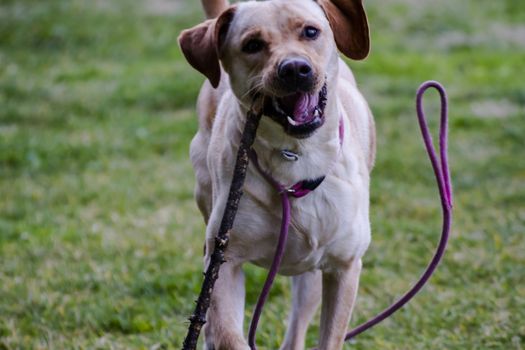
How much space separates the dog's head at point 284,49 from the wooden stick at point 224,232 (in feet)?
0.37

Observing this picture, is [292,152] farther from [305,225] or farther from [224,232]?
Result: [224,232]

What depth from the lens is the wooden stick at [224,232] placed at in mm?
3682

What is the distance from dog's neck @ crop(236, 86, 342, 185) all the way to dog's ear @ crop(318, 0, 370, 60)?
0.25 meters

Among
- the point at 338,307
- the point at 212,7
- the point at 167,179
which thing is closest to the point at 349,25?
the point at 338,307

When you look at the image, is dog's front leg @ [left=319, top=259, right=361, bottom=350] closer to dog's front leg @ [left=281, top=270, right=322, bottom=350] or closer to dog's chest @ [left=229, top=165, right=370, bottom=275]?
dog's chest @ [left=229, top=165, right=370, bottom=275]

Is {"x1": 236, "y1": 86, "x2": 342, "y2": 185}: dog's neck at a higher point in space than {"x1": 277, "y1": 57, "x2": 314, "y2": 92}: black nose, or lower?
lower

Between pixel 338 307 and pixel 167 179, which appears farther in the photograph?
pixel 167 179

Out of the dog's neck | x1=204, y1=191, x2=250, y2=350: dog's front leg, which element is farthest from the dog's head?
x1=204, y1=191, x2=250, y2=350: dog's front leg

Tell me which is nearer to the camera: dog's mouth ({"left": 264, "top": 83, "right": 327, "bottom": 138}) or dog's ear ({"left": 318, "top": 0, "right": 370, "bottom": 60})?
dog's mouth ({"left": 264, "top": 83, "right": 327, "bottom": 138})

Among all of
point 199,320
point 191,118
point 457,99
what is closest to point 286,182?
point 199,320

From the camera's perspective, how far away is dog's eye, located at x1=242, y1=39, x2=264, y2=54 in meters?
3.91

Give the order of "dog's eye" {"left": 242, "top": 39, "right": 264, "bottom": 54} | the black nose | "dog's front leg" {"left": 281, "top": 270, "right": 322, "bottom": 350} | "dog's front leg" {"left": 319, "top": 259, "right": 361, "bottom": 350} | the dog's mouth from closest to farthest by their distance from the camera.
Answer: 1. the black nose
2. the dog's mouth
3. "dog's eye" {"left": 242, "top": 39, "right": 264, "bottom": 54}
4. "dog's front leg" {"left": 319, "top": 259, "right": 361, "bottom": 350}
5. "dog's front leg" {"left": 281, "top": 270, "right": 322, "bottom": 350}

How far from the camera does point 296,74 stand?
3.63 meters

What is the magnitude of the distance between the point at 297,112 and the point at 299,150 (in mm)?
236
